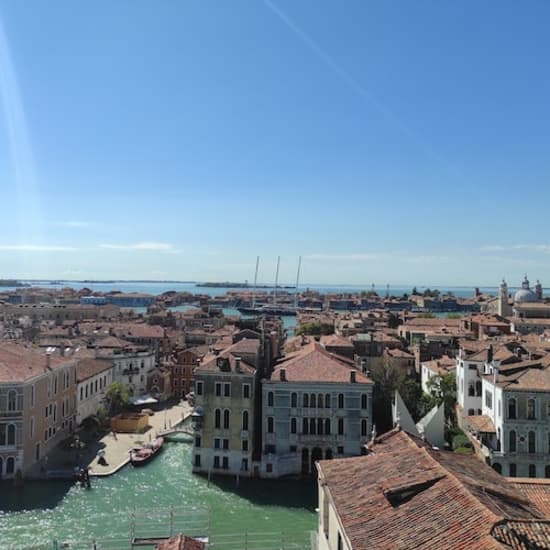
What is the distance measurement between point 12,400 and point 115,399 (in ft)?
39.6

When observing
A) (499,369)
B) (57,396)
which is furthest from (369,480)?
(57,396)

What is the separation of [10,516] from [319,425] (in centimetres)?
1378

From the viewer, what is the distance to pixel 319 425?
2808 cm

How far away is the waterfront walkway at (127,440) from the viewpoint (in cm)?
2802

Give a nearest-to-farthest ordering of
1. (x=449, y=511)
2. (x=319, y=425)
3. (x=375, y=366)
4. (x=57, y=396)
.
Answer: (x=449, y=511) → (x=319, y=425) → (x=57, y=396) → (x=375, y=366)

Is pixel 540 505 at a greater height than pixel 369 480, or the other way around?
pixel 369 480

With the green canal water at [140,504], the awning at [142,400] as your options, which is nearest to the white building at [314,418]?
the green canal water at [140,504]

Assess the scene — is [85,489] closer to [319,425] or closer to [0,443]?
[0,443]

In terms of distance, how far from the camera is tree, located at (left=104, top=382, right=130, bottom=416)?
37625mm

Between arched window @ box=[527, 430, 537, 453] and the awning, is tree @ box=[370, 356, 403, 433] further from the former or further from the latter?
the awning

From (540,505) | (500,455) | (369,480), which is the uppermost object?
(369,480)

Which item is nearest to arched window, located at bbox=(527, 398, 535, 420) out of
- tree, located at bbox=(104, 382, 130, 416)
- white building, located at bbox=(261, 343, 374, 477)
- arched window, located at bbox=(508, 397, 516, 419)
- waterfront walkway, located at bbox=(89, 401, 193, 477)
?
arched window, located at bbox=(508, 397, 516, 419)

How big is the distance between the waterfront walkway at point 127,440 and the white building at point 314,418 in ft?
24.6

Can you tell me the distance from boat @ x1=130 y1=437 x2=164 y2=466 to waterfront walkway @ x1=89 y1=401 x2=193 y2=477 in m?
0.38
